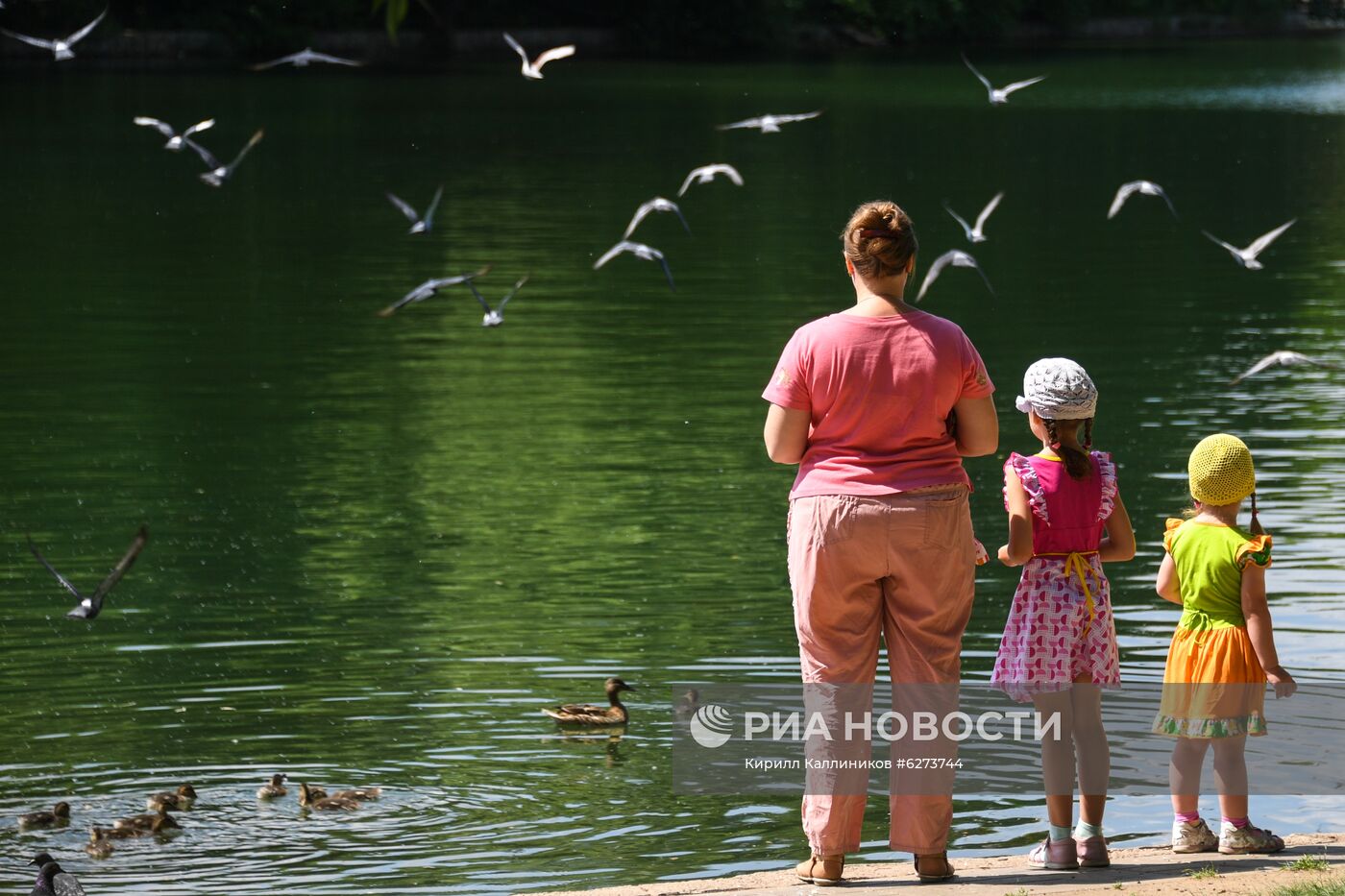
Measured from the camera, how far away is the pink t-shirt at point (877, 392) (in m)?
6.24

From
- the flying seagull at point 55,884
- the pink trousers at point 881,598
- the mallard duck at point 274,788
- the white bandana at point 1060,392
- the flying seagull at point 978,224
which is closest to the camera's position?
the pink trousers at point 881,598

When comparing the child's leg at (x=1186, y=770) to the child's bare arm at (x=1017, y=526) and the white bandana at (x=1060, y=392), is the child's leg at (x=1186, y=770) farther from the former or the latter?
the white bandana at (x=1060, y=392)

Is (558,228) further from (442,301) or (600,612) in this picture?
(600,612)

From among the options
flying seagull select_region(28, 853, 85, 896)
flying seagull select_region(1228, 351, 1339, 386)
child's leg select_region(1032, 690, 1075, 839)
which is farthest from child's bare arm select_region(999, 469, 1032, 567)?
flying seagull select_region(1228, 351, 1339, 386)

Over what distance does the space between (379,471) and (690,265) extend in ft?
44.5

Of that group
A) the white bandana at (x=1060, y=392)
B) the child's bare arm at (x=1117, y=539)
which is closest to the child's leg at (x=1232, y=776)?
the child's bare arm at (x=1117, y=539)

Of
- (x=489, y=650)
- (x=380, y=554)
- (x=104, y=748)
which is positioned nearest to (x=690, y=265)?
(x=380, y=554)

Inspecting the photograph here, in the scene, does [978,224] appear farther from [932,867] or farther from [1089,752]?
[932,867]

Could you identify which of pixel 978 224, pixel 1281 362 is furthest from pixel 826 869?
pixel 978 224

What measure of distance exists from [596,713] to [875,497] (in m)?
3.39

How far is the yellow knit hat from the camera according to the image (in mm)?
6674

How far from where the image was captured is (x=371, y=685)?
1028 cm

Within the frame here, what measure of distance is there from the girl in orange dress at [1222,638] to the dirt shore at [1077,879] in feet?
0.63

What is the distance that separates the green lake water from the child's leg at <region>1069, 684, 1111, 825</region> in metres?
1.45
